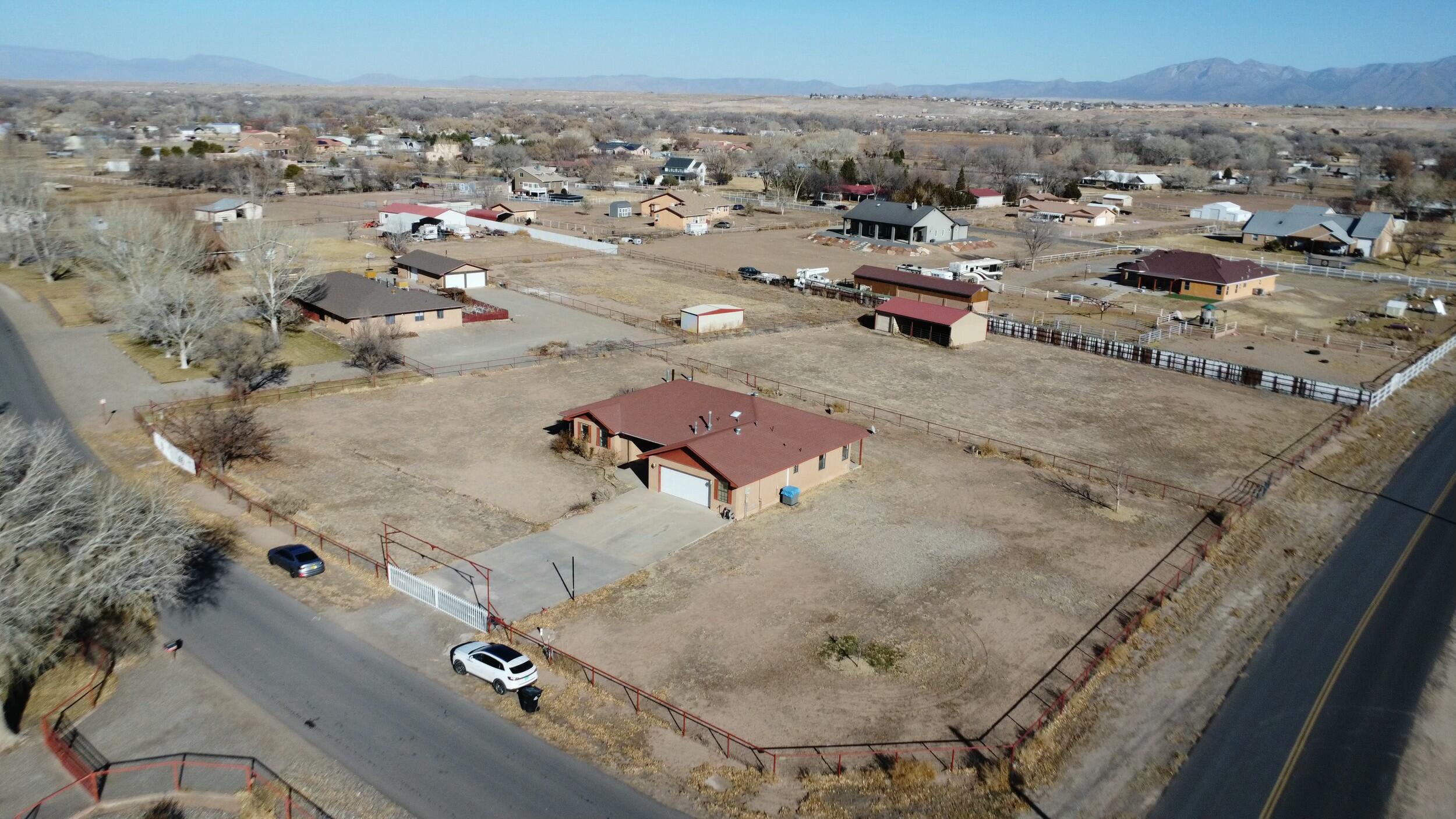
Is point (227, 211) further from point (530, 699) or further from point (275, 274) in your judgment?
point (530, 699)

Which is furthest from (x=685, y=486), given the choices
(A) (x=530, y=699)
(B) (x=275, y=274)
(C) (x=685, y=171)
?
(C) (x=685, y=171)

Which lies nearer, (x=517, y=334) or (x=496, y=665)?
(x=496, y=665)

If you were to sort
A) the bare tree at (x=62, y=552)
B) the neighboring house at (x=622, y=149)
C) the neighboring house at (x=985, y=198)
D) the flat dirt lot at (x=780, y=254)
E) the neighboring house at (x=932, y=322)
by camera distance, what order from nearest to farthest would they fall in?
the bare tree at (x=62, y=552)
the neighboring house at (x=932, y=322)
the flat dirt lot at (x=780, y=254)
the neighboring house at (x=985, y=198)
the neighboring house at (x=622, y=149)

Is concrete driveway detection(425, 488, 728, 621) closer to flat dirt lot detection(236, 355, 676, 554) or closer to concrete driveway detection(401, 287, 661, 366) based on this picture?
flat dirt lot detection(236, 355, 676, 554)

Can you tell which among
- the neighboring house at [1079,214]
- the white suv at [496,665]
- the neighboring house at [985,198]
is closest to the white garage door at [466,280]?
the white suv at [496,665]

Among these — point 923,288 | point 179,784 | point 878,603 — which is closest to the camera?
point 179,784

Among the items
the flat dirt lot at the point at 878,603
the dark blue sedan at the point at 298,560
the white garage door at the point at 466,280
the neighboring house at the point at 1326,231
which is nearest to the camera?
the flat dirt lot at the point at 878,603

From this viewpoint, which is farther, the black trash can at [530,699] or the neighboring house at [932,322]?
the neighboring house at [932,322]

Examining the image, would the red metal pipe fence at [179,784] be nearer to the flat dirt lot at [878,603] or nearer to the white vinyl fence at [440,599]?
the white vinyl fence at [440,599]
